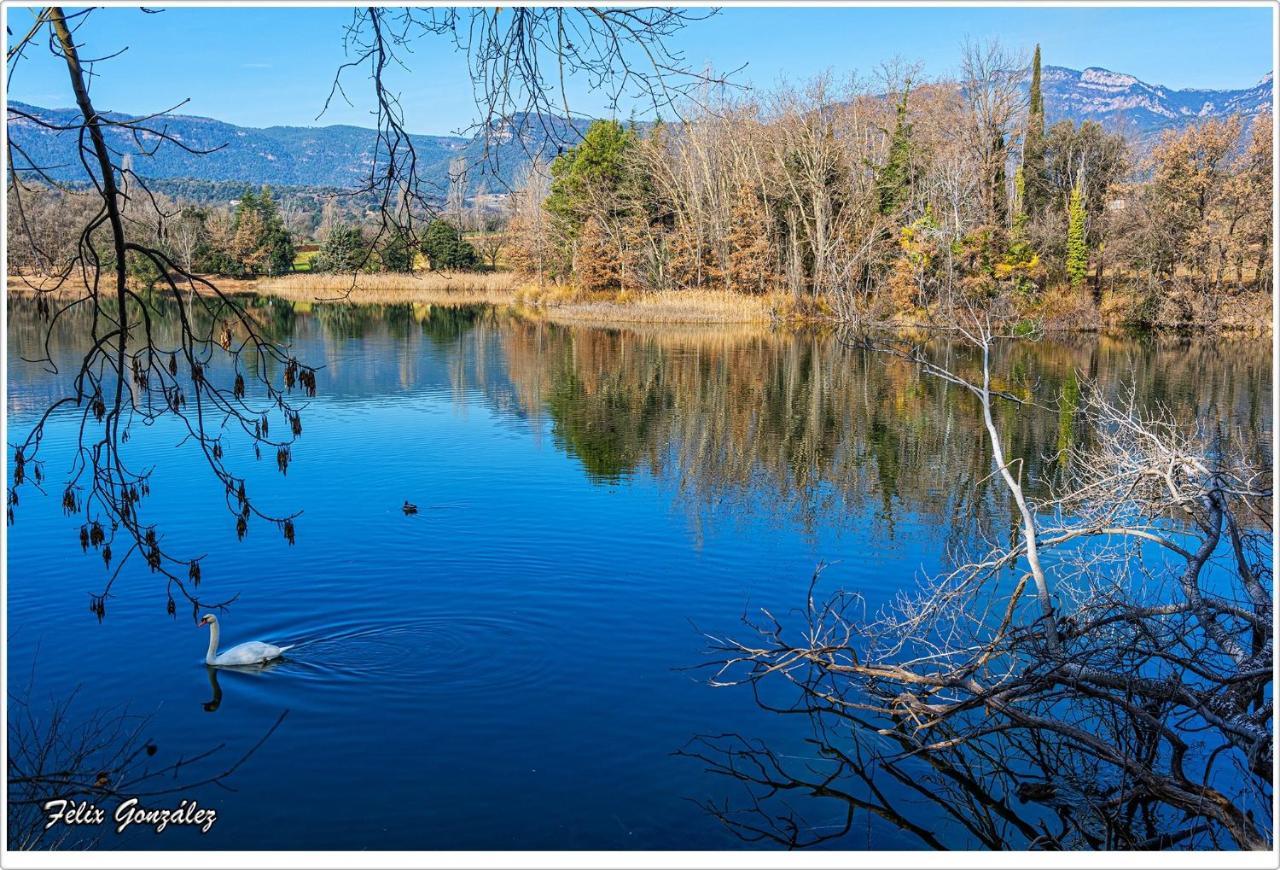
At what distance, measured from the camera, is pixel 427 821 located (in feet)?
21.7

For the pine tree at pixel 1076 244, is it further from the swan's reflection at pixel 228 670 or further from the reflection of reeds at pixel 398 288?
the swan's reflection at pixel 228 670

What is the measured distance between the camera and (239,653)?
8453 mm

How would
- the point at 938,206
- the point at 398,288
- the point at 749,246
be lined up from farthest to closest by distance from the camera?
the point at 398,288 → the point at 749,246 → the point at 938,206

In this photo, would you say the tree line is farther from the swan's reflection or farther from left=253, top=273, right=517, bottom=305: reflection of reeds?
the swan's reflection

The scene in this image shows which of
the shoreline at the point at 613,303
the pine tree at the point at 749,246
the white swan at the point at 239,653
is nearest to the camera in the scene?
the white swan at the point at 239,653

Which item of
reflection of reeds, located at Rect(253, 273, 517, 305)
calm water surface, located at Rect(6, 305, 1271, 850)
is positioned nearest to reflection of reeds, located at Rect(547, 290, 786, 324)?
reflection of reeds, located at Rect(253, 273, 517, 305)

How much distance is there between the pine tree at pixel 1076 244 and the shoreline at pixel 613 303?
73.5 inches

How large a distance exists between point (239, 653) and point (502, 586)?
2.84 metres

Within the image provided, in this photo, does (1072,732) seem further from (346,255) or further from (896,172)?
(896,172)

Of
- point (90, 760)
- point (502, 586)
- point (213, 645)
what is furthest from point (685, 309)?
point (90, 760)

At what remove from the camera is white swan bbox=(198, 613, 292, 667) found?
27.7 ft

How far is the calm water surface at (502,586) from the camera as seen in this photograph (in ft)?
22.8

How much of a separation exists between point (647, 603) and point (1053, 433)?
11.8 meters

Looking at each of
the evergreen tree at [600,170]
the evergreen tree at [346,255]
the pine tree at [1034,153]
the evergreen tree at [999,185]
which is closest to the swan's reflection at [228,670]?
the evergreen tree at [346,255]
